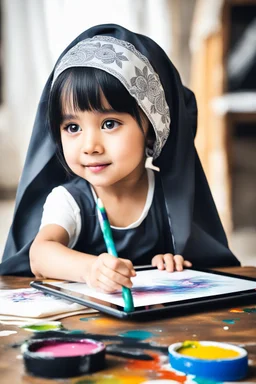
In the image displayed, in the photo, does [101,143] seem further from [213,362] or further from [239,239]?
[239,239]

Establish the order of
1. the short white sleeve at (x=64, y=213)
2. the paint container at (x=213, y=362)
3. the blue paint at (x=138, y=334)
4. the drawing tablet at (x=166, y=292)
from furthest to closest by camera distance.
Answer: the short white sleeve at (x=64, y=213)
the drawing tablet at (x=166, y=292)
the blue paint at (x=138, y=334)
the paint container at (x=213, y=362)

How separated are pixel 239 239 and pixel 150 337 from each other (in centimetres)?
319

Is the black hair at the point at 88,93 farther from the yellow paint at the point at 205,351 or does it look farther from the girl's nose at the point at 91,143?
the yellow paint at the point at 205,351

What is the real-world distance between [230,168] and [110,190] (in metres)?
2.83

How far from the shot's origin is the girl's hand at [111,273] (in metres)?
0.85

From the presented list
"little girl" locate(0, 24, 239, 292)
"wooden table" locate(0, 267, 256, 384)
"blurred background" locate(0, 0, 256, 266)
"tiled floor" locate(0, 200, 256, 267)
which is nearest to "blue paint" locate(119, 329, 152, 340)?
"wooden table" locate(0, 267, 256, 384)

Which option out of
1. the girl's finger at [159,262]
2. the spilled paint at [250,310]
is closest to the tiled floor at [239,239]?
A: the girl's finger at [159,262]

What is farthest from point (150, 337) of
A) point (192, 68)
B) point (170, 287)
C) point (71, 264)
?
point (192, 68)

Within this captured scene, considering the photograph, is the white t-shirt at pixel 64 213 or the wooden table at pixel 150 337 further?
the white t-shirt at pixel 64 213

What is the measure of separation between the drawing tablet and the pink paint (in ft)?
0.51

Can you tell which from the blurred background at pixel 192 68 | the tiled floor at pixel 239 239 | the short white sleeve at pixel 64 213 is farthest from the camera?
the blurred background at pixel 192 68

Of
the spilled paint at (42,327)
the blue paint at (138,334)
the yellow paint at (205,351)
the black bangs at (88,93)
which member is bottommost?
the yellow paint at (205,351)

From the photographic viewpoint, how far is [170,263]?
117 centimetres

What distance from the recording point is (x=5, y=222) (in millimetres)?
3781
